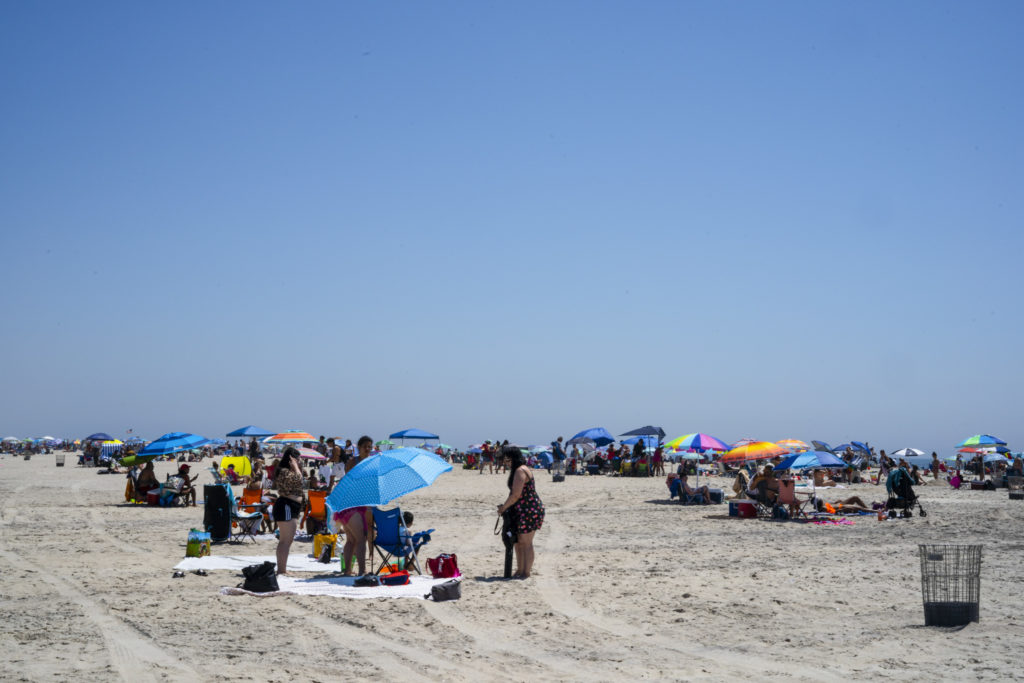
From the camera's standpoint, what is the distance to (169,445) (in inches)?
787

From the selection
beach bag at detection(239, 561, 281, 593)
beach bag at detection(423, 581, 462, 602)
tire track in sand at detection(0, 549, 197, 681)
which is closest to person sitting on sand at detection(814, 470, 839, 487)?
beach bag at detection(423, 581, 462, 602)

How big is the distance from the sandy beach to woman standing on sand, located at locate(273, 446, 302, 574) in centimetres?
73

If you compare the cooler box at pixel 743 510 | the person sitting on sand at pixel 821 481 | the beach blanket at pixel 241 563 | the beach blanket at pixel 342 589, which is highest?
the person sitting on sand at pixel 821 481

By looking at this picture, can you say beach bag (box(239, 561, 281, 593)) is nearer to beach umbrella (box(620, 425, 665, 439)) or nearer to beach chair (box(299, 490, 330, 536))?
beach chair (box(299, 490, 330, 536))

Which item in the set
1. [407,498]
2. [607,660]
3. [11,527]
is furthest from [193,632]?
[407,498]

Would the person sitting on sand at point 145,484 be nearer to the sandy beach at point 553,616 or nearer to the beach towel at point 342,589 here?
the sandy beach at point 553,616

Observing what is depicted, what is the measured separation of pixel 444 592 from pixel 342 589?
1212 millimetres

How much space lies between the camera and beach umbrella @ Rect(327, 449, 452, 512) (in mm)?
9445

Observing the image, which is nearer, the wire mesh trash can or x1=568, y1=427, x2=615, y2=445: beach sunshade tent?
the wire mesh trash can

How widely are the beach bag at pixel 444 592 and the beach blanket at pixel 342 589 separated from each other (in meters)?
0.17

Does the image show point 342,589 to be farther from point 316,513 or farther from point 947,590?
point 947,590

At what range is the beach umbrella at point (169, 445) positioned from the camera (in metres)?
19.0

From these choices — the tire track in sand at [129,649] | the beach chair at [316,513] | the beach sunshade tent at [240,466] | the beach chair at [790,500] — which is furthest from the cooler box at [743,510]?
the beach sunshade tent at [240,466]

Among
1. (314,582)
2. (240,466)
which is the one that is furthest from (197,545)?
(240,466)
